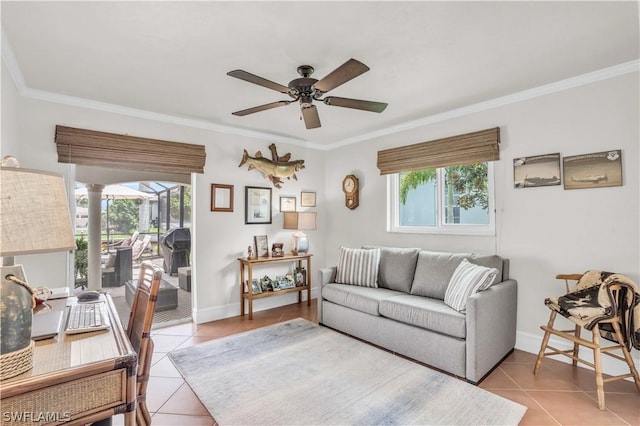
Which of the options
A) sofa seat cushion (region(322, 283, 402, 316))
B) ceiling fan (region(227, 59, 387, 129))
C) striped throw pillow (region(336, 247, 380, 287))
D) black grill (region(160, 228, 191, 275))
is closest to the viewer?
ceiling fan (region(227, 59, 387, 129))

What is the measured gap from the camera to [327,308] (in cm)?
359

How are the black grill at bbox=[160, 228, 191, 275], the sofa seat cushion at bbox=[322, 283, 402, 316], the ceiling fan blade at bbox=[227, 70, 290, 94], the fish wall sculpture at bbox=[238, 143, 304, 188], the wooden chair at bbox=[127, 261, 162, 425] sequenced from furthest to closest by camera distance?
the black grill at bbox=[160, 228, 191, 275], the fish wall sculpture at bbox=[238, 143, 304, 188], the sofa seat cushion at bbox=[322, 283, 402, 316], the ceiling fan blade at bbox=[227, 70, 290, 94], the wooden chair at bbox=[127, 261, 162, 425]

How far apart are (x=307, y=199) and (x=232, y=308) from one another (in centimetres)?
195

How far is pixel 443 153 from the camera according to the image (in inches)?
139

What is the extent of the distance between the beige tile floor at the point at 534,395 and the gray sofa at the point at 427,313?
0.17 m

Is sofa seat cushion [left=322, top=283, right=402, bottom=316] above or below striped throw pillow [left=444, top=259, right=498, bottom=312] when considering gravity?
below

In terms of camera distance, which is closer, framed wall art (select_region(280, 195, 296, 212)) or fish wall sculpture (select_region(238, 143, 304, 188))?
fish wall sculpture (select_region(238, 143, 304, 188))

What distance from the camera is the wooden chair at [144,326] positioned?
5.07 feet

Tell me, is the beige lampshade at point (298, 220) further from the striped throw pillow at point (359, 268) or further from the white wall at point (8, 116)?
the white wall at point (8, 116)

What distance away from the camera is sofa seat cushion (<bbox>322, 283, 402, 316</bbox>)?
10.2 ft

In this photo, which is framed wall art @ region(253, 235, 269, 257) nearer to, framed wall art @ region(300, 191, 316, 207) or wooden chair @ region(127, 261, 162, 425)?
framed wall art @ region(300, 191, 316, 207)

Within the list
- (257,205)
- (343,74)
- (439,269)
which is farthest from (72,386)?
(257,205)

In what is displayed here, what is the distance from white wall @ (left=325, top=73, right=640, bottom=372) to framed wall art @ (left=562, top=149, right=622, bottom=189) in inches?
1.6

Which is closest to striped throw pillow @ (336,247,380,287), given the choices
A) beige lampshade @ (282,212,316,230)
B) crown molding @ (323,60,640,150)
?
beige lampshade @ (282,212,316,230)
